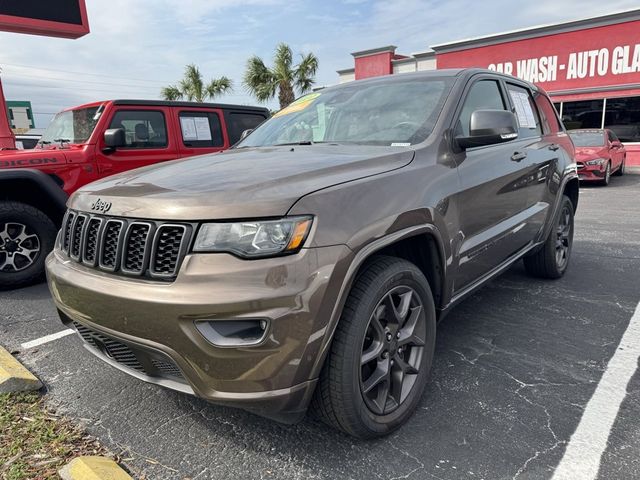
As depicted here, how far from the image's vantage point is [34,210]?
4.69 m

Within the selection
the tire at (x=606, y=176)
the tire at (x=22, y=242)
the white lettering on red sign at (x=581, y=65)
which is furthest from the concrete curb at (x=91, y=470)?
the white lettering on red sign at (x=581, y=65)

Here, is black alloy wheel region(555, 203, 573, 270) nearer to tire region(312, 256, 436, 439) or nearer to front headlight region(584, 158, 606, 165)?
tire region(312, 256, 436, 439)

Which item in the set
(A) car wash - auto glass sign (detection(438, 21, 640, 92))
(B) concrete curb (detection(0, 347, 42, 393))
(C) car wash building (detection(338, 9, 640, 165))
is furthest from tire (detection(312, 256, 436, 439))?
(C) car wash building (detection(338, 9, 640, 165))

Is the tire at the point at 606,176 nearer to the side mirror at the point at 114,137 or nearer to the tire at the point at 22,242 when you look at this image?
the side mirror at the point at 114,137

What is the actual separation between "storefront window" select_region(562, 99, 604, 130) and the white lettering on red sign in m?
0.94

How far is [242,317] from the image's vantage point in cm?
170

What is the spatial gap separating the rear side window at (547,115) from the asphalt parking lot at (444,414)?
1.64 metres

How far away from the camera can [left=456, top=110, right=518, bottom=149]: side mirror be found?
2631 millimetres

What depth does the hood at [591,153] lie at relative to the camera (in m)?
12.4

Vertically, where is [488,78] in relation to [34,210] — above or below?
above

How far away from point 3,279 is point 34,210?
72cm

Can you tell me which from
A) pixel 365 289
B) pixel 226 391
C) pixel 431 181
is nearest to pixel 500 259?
pixel 431 181

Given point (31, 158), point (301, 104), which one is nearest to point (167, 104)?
point (31, 158)

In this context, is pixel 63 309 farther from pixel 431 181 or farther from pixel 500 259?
pixel 500 259
